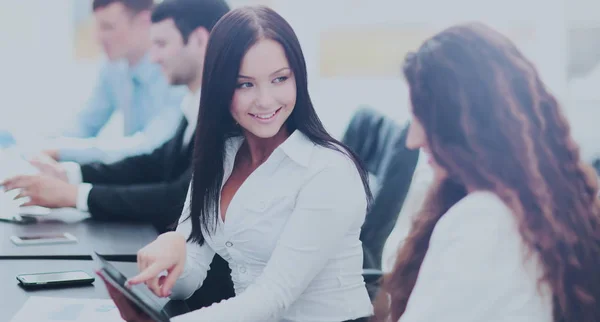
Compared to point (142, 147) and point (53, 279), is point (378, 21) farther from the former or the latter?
point (53, 279)

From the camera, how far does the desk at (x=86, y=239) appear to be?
1.84m

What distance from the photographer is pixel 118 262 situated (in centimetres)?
180

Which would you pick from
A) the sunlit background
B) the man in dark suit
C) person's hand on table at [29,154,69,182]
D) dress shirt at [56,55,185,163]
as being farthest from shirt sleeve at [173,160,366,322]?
dress shirt at [56,55,185,163]

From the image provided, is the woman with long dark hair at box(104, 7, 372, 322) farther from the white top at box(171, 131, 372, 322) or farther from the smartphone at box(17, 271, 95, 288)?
the smartphone at box(17, 271, 95, 288)

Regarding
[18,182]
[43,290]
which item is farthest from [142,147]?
[43,290]

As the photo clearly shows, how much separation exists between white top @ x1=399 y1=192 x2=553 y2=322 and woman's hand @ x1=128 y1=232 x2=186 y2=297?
54cm

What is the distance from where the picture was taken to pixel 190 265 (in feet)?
4.96

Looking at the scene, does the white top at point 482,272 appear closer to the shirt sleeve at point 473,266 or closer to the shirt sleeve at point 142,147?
the shirt sleeve at point 473,266

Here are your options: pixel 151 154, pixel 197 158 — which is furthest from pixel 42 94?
pixel 197 158

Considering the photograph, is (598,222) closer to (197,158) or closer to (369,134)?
(197,158)

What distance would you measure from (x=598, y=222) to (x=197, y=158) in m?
0.82

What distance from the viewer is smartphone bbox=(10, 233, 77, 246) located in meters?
1.96

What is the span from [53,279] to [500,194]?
1.05 meters

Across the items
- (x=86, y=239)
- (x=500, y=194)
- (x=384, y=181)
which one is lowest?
(x=86, y=239)
